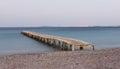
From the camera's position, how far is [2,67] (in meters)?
13.3

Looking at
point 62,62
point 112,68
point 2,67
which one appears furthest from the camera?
point 62,62

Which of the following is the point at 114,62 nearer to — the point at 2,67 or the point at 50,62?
the point at 50,62

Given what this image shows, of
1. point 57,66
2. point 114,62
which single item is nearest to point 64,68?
point 57,66

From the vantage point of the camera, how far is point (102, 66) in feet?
42.5

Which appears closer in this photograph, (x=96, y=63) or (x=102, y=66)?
(x=102, y=66)

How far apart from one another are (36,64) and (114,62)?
11.5 ft

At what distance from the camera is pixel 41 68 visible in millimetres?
12766

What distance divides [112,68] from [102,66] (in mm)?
631

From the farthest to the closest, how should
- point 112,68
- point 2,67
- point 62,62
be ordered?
point 62,62, point 2,67, point 112,68

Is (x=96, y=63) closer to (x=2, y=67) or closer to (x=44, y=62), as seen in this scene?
(x=44, y=62)

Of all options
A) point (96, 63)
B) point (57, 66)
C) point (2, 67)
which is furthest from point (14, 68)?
point (96, 63)

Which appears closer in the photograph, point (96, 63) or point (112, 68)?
point (112, 68)

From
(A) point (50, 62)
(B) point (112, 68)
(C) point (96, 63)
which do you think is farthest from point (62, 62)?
(B) point (112, 68)

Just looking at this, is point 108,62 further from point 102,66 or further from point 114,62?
point 102,66
